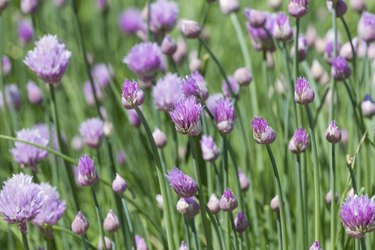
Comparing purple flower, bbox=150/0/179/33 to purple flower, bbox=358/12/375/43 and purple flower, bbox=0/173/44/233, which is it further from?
purple flower, bbox=0/173/44/233

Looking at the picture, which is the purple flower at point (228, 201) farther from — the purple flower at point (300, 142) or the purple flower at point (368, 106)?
the purple flower at point (368, 106)

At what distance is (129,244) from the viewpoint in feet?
4.57

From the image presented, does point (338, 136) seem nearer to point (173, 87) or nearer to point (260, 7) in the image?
point (173, 87)

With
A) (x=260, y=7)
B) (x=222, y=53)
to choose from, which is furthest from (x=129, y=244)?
(x=260, y=7)

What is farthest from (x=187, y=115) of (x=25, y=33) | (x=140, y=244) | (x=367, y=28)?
(x=25, y=33)

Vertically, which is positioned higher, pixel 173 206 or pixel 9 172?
pixel 9 172

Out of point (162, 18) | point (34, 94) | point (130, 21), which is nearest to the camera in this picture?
point (162, 18)

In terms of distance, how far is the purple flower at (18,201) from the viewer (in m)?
1.04

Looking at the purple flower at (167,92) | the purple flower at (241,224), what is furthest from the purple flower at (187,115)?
the purple flower at (167,92)

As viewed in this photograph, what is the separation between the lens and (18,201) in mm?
1034

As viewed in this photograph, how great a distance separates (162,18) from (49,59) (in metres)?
0.41

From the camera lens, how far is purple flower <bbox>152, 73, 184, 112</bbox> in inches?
57.2

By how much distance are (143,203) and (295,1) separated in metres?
0.63

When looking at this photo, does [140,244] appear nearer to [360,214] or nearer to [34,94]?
[360,214]
